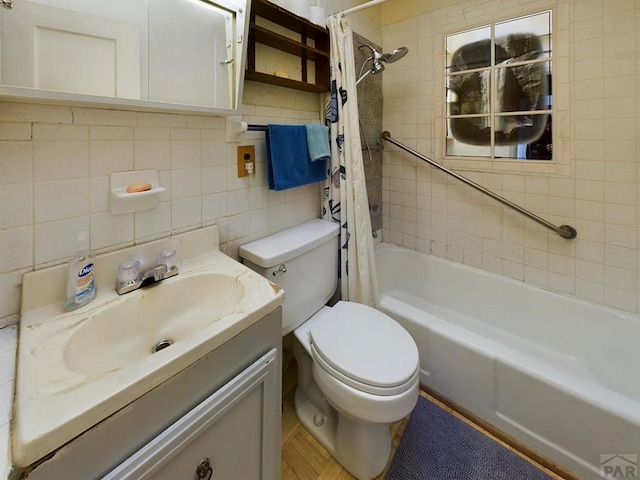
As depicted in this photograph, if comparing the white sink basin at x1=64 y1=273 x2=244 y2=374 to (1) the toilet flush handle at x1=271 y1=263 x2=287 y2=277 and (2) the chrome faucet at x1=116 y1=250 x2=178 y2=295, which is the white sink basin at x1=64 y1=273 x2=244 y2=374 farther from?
(1) the toilet flush handle at x1=271 y1=263 x2=287 y2=277

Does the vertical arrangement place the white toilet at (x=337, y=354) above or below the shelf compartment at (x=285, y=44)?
below

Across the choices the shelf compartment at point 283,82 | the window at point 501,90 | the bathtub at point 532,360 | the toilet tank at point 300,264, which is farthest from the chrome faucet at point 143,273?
the window at point 501,90

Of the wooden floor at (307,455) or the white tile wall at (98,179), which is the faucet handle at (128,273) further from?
the wooden floor at (307,455)

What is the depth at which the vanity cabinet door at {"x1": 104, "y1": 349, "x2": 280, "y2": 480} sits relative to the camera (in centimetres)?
60

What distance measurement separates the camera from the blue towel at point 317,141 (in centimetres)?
140

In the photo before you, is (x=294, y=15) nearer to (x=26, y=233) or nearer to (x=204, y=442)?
(x=26, y=233)

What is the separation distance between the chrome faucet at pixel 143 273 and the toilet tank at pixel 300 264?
295 mm

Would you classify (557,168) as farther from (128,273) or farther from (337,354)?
(128,273)

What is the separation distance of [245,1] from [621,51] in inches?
64.4

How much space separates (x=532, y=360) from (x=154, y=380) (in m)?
1.38

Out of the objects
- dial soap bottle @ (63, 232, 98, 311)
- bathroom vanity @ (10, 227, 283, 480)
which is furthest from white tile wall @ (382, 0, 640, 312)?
dial soap bottle @ (63, 232, 98, 311)

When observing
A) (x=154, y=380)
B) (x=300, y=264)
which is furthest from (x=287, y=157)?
(x=154, y=380)

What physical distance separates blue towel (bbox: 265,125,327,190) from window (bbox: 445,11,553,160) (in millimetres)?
1054

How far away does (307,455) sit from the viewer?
48.9 inches
